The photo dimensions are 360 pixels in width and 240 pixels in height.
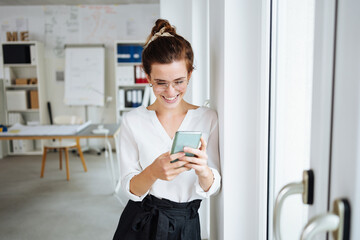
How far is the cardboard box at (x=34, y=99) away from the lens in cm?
534

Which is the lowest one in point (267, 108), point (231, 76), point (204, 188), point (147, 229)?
point (147, 229)

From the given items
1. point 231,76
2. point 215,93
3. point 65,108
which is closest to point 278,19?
point 231,76

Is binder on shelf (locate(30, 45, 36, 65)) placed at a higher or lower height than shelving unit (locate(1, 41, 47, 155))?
higher

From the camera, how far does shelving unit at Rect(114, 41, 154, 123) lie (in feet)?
17.3

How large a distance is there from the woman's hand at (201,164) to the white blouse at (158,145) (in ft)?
0.30

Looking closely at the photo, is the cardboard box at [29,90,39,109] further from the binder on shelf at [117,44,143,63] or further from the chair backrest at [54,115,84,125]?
the binder on shelf at [117,44,143,63]

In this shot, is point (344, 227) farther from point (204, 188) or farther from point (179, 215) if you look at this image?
point (179, 215)

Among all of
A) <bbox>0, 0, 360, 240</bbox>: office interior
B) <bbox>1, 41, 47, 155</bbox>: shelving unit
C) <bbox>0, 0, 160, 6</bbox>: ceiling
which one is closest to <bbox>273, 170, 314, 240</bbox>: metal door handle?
<bbox>0, 0, 360, 240</bbox>: office interior

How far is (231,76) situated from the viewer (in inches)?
37.1

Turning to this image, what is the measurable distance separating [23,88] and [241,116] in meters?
5.75

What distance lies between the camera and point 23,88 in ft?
18.5

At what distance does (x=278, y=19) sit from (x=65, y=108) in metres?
5.47

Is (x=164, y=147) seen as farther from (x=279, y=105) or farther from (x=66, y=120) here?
(x=66, y=120)

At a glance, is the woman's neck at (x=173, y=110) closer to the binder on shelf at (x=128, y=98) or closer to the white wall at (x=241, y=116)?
the white wall at (x=241, y=116)
